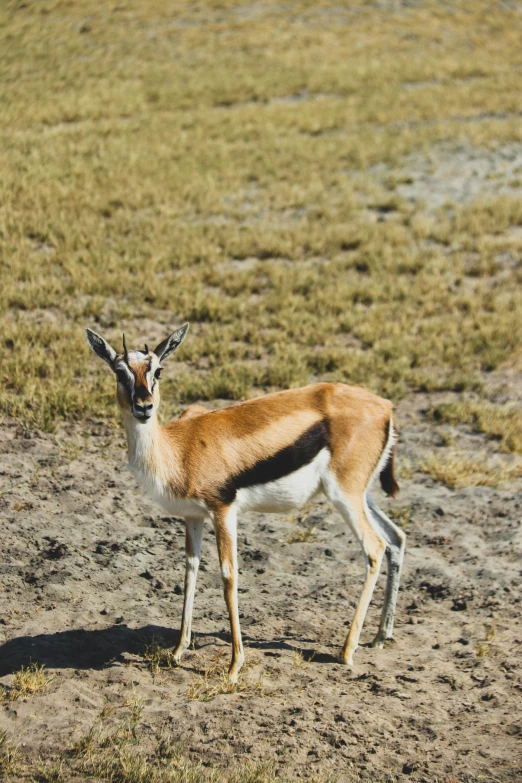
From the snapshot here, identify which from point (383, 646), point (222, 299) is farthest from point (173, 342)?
point (222, 299)

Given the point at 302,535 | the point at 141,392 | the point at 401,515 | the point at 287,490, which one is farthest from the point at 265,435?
the point at 401,515

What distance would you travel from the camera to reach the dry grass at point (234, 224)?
1140 cm

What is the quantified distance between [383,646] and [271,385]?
189 inches

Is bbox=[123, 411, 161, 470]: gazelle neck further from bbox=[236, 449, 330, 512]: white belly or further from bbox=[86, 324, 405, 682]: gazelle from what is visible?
bbox=[236, 449, 330, 512]: white belly

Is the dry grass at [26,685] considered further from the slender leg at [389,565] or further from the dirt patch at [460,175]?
the dirt patch at [460,175]

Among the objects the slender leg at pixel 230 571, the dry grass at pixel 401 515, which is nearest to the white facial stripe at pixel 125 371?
the slender leg at pixel 230 571

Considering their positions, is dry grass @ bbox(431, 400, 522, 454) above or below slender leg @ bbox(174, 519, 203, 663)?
below

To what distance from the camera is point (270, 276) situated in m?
14.2

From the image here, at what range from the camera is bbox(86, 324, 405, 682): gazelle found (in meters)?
5.85

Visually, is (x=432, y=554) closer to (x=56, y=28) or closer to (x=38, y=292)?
(x=38, y=292)

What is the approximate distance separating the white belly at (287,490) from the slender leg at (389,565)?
898 mm

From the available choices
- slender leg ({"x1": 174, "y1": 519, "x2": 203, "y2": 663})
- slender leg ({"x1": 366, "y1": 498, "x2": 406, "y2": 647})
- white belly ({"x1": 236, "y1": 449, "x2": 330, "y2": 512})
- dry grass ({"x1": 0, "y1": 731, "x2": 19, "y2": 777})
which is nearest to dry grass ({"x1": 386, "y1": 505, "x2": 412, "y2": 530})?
slender leg ({"x1": 366, "y1": 498, "x2": 406, "y2": 647})

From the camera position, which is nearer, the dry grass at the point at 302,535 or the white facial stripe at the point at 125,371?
the white facial stripe at the point at 125,371

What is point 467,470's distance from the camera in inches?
365
